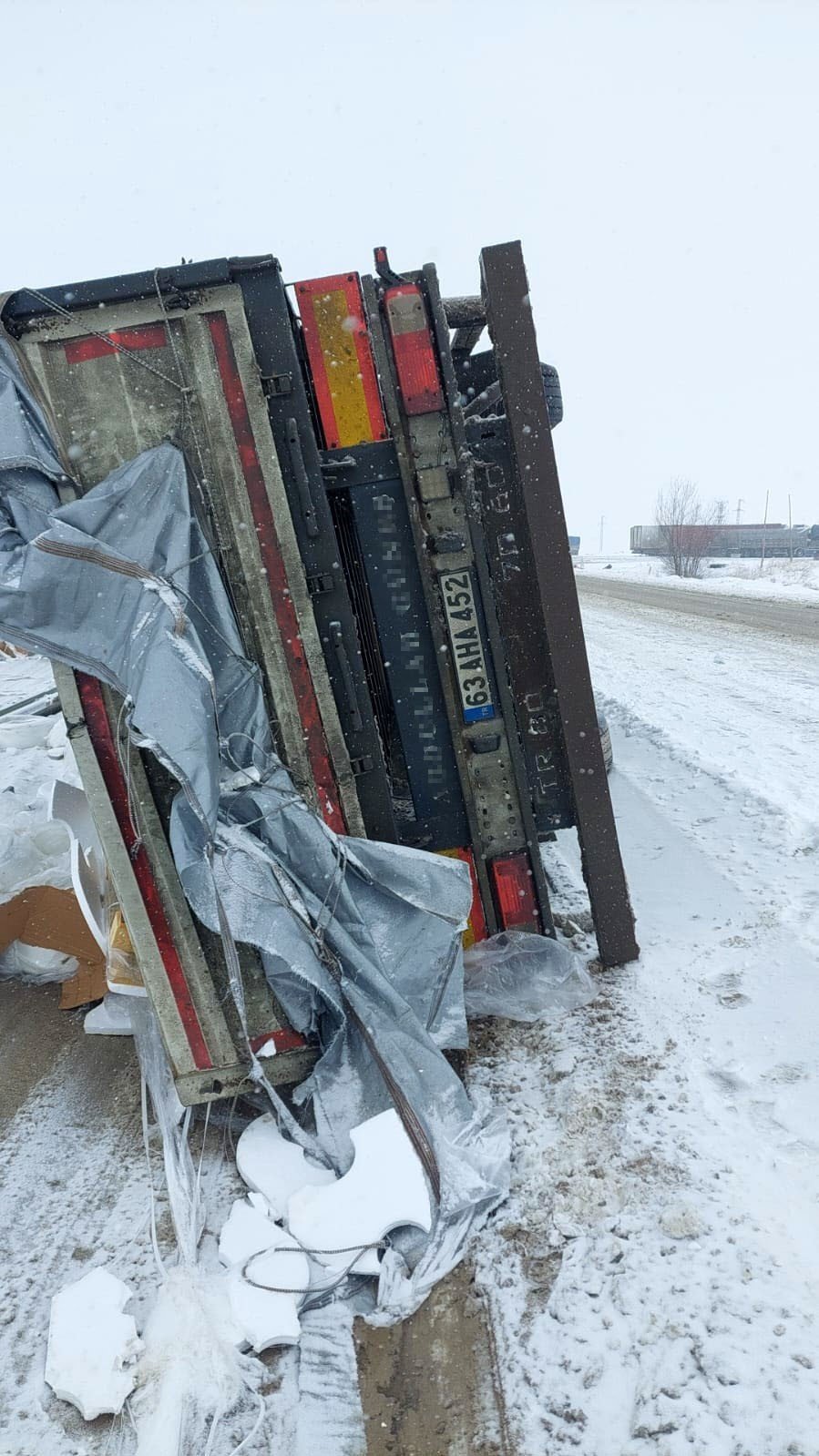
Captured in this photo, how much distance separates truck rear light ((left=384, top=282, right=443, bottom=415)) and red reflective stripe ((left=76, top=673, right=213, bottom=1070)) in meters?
1.52

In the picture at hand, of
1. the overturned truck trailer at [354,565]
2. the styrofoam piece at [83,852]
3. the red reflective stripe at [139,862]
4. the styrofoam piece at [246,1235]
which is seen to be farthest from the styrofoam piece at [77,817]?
the styrofoam piece at [246,1235]

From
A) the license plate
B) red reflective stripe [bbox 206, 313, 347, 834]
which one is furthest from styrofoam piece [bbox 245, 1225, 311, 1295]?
the license plate

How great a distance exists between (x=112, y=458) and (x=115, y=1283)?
8.40 feet

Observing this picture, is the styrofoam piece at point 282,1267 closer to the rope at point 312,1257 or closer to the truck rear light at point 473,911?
the rope at point 312,1257

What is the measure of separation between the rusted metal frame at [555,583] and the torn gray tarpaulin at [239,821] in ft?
2.36

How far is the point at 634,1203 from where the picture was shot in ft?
7.80

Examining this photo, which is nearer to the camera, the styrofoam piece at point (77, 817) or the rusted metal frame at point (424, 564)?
the rusted metal frame at point (424, 564)

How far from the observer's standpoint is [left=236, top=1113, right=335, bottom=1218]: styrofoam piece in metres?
2.67

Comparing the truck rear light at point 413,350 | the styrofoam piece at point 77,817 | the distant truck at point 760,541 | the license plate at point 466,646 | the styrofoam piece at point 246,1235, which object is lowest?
the distant truck at point 760,541

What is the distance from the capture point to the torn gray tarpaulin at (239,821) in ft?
8.52

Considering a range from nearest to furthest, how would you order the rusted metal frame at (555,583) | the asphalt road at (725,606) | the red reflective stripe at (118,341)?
the red reflective stripe at (118,341), the rusted metal frame at (555,583), the asphalt road at (725,606)

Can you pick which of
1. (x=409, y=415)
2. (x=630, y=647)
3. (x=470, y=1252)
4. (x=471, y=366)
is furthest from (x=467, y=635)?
(x=630, y=647)

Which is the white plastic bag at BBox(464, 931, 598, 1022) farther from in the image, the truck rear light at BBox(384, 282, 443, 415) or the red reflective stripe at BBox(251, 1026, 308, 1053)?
the truck rear light at BBox(384, 282, 443, 415)

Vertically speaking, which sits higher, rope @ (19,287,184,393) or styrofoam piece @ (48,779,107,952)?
rope @ (19,287,184,393)
